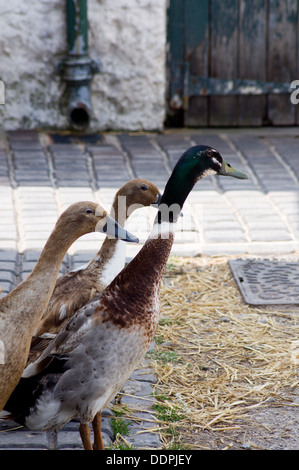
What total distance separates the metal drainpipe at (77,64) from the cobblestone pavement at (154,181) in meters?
0.33

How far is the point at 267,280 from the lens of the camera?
4668 millimetres

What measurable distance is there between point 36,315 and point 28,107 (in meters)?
4.71

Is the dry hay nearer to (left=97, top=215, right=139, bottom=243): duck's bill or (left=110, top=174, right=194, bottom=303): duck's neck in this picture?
(left=110, top=174, right=194, bottom=303): duck's neck

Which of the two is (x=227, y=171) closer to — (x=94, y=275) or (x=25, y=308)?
(x=94, y=275)

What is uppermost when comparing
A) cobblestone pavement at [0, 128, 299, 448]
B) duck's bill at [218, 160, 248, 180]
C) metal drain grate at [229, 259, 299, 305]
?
duck's bill at [218, 160, 248, 180]

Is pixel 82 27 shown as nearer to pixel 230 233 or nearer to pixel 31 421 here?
pixel 230 233

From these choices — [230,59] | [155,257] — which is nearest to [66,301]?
[155,257]

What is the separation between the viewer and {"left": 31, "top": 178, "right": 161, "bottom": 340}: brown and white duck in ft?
10.6

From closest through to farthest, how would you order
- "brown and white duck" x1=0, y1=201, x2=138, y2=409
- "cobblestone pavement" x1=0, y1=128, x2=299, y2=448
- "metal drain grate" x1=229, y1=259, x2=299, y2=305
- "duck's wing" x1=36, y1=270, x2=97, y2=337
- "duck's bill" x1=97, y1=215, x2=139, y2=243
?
"brown and white duck" x1=0, y1=201, x2=138, y2=409 → "duck's bill" x1=97, y1=215, x2=139, y2=243 → "duck's wing" x1=36, y1=270, x2=97, y2=337 → "metal drain grate" x1=229, y1=259, x2=299, y2=305 → "cobblestone pavement" x1=0, y1=128, x2=299, y2=448

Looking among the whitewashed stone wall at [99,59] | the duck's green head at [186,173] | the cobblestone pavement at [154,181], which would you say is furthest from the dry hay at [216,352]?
the whitewashed stone wall at [99,59]

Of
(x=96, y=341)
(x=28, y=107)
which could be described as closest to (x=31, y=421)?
(x=96, y=341)

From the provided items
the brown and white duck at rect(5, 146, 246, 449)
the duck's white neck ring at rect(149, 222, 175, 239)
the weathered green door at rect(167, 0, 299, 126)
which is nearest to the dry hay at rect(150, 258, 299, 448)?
the brown and white duck at rect(5, 146, 246, 449)

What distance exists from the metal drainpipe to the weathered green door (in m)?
0.87

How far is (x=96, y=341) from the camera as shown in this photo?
282 cm
